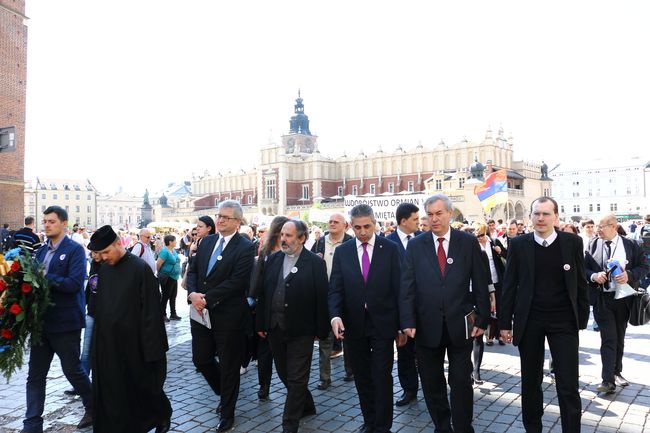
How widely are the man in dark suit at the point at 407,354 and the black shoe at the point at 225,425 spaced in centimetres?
179

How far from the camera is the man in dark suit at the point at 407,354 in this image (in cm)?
591

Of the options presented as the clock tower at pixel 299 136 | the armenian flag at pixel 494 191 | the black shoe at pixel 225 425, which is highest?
the clock tower at pixel 299 136

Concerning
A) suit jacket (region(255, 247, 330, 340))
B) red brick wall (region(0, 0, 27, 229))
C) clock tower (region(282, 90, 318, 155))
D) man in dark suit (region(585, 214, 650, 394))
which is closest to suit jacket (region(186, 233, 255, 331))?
suit jacket (region(255, 247, 330, 340))

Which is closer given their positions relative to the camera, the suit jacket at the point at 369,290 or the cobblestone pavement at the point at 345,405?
the suit jacket at the point at 369,290

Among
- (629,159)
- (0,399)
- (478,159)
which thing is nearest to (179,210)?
(478,159)

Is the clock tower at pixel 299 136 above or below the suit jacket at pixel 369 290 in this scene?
above

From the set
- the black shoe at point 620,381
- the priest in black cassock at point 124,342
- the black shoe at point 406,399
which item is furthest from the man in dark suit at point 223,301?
the black shoe at point 620,381

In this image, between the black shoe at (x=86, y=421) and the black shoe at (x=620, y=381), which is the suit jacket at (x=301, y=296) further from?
the black shoe at (x=620, y=381)

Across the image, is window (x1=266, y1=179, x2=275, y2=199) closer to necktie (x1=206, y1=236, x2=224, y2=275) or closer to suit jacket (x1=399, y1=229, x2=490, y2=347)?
necktie (x1=206, y1=236, x2=224, y2=275)

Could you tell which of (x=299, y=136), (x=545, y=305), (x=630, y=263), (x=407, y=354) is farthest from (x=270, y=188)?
(x=545, y=305)

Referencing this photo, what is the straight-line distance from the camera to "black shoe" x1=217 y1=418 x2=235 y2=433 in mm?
5035

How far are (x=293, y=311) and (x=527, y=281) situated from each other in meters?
2.10

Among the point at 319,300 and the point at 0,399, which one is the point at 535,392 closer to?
the point at 319,300

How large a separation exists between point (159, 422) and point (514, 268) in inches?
134
